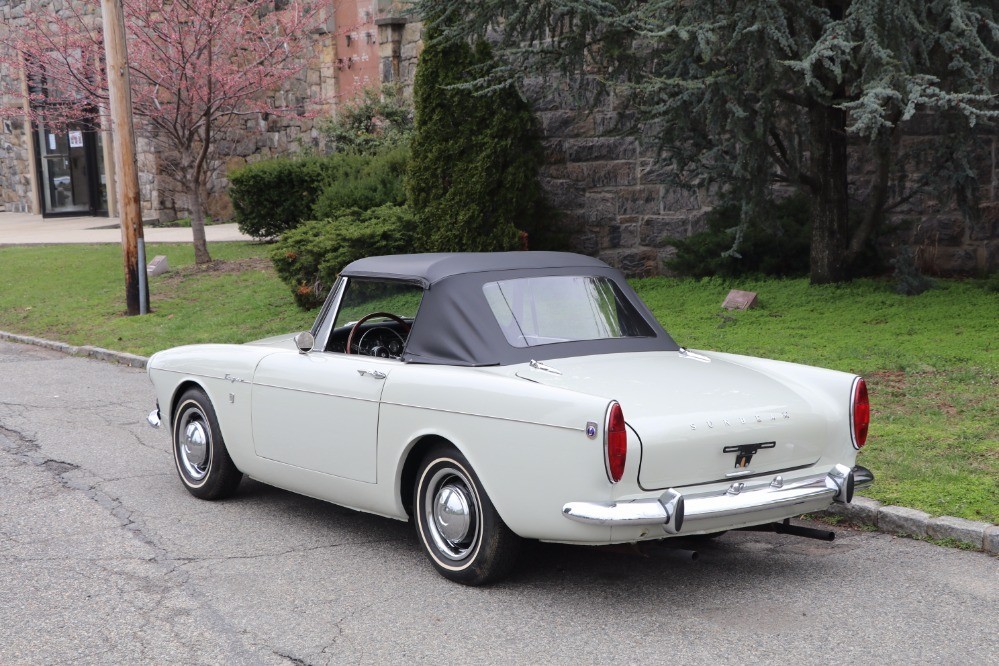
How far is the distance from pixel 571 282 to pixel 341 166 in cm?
1328

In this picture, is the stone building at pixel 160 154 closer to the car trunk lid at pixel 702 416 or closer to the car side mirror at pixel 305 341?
the car side mirror at pixel 305 341

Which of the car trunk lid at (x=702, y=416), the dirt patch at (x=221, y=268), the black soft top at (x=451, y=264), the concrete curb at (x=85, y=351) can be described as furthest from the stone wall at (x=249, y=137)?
the car trunk lid at (x=702, y=416)

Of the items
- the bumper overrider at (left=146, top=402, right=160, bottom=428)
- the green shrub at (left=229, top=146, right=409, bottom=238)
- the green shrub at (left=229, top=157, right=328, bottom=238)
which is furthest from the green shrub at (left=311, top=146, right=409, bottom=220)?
the bumper overrider at (left=146, top=402, right=160, bottom=428)

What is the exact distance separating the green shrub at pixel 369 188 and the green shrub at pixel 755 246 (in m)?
4.68

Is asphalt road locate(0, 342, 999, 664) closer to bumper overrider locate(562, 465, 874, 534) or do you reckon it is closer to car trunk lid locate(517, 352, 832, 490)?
bumper overrider locate(562, 465, 874, 534)

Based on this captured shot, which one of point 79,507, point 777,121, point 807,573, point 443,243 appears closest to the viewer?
point 807,573

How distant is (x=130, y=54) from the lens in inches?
731

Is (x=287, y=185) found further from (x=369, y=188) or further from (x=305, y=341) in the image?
(x=305, y=341)

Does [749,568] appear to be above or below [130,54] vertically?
below

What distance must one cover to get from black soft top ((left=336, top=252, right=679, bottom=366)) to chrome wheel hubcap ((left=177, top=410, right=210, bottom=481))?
1459 millimetres

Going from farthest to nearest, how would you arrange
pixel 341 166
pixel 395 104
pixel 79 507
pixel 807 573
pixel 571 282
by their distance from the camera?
pixel 395 104, pixel 341 166, pixel 79 507, pixel 571 282, pixel 807 573

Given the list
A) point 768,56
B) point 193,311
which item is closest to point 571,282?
point 768,56

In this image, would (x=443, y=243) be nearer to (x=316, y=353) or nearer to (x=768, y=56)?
(x=768, y=56)

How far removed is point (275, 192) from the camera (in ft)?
63.2
